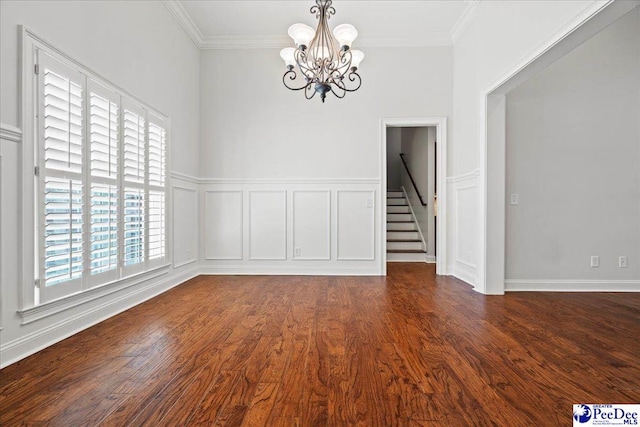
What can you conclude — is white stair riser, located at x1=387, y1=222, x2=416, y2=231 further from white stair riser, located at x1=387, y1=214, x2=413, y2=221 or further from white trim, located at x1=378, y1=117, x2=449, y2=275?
white trim, located at x1=378, y1=117, x2=449, y2=275

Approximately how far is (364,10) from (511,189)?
284 centimetres

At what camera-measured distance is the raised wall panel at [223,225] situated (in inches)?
202

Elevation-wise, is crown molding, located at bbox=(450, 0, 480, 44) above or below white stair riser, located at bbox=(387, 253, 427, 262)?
above

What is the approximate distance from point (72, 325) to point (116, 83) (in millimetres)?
2045

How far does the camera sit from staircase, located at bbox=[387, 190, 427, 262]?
6512 millimetres

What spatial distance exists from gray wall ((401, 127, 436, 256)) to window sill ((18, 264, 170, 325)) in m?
4.67

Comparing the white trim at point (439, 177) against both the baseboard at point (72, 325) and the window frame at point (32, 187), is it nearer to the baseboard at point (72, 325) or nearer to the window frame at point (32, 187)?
the baseboard at point (72, 325)

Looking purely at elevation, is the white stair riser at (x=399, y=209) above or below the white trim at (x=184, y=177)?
below

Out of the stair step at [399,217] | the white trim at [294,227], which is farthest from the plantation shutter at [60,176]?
the stair step at [399,217]

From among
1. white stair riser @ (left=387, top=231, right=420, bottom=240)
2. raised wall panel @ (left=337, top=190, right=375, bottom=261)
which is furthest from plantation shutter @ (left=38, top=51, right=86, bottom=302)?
white stair riser @ (left=387, top=231, right=420, bottom=240)

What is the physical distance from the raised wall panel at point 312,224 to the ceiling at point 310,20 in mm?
2299

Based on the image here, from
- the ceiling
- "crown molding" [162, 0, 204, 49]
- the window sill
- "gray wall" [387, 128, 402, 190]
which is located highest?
the ceiling

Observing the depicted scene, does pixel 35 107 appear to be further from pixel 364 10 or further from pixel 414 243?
pixel 414 243

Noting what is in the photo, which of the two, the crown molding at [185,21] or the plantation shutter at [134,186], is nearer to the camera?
the plantation shutter at [134,186]
